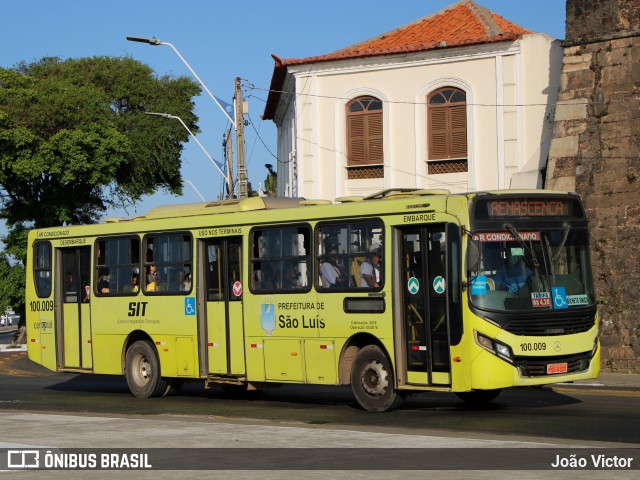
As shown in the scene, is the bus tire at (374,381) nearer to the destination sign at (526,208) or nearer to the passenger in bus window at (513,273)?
the passenger in bus window at (513,273)

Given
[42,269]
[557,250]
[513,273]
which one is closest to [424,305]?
[513,273]

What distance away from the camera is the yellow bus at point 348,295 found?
16406mm

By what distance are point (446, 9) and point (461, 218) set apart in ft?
74.3

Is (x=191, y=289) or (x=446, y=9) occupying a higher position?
(x=446, y=9)

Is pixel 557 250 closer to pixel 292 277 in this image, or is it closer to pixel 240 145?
pixel 292 277

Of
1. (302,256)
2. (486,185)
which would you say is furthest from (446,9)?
(302,256)

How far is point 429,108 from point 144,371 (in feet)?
48.1

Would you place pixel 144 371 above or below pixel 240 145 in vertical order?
below

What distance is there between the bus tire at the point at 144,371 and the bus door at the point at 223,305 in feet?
5.08

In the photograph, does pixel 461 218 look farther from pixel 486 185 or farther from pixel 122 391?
pixel 486 185

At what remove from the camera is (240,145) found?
31.7 metres

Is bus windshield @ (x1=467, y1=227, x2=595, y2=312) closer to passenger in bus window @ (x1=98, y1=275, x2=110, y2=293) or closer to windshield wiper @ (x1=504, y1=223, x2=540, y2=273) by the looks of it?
windshield wiper @ (x1=504, y1=223, x2=540, y2=273)

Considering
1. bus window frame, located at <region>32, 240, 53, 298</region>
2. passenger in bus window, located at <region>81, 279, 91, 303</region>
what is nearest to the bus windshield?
passenger in bus window, located at <region>81, 279, 91, 303</region>

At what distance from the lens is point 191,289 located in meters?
20.7
